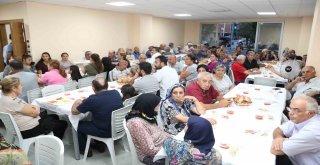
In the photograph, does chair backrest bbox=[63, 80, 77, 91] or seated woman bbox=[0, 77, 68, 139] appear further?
chair backrest bbox=[63, 80, 77, 91]

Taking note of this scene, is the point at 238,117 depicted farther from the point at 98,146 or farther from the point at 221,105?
the point at 98,146

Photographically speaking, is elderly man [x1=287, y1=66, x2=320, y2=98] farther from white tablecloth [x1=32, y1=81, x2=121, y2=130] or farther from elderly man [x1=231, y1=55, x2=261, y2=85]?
white tablecloth [x1=32, y1=81, x2=121, y2=130]

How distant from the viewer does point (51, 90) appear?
3.64 meters

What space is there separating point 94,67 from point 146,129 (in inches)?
137

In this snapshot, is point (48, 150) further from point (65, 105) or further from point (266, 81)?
point (266, 81)

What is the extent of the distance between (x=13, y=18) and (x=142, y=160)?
21.2 ft

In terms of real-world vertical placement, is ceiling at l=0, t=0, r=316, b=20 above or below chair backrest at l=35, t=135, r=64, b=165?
above

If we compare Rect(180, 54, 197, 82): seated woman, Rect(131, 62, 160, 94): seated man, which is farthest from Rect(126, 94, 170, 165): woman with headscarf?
Rect(180, 54, 197, 82): seated woman

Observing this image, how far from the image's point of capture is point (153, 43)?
11047mm

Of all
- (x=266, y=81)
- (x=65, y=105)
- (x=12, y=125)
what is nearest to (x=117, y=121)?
(x=65, y=105)

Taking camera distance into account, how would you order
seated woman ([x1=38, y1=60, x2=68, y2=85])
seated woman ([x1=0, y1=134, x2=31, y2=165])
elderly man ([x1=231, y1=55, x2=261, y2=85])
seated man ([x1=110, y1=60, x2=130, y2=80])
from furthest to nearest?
1. elderly man ([x1=231, y1=55, x2=261, y2=85])
2. seated man ([x1=110, y1=60, x2=130, y2=80])
3. seated woman ([x1=38, y1=60, x2=68, y2=85])
4. seated woman ([x1=0, y1=134, x2=31, y2=165])

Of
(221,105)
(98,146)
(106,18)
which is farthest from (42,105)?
(106,18)

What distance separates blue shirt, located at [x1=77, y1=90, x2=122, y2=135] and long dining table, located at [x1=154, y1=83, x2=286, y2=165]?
1.01 meters

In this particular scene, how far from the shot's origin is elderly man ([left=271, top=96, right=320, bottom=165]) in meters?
1.73
